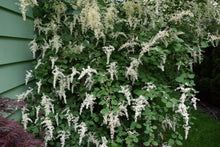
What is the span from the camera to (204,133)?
3.01 m

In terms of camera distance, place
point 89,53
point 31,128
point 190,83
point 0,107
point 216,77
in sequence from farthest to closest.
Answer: point 216,77, point 89,53, point 31,128, point 190,83, point 0,107

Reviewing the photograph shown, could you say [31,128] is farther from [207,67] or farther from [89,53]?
[207,67]

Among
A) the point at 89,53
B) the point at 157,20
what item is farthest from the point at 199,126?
the point at 89,53

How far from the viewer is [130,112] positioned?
2.07 meters

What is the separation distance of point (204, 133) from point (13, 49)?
315 cm

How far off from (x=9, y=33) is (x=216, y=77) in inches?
161

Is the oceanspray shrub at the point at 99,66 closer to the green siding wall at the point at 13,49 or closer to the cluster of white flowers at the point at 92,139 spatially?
the cluster of white flowers at the point at 92,139

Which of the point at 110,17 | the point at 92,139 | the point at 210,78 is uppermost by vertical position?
the point at 110,17

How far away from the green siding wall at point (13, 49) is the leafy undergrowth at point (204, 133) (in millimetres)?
2431

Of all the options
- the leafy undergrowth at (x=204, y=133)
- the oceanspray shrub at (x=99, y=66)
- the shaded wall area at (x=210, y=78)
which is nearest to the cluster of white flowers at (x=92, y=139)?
the oceanspray shrub at (x=99, y=66)

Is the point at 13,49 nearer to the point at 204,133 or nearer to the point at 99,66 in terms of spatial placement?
the point at 99,66

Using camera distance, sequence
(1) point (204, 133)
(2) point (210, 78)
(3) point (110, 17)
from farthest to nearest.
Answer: (2) point (210, 78), (1) point (204, 133), (3) point (110, 17)

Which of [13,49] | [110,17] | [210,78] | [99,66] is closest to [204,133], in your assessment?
[210,78]

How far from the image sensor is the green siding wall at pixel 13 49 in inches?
62.7
